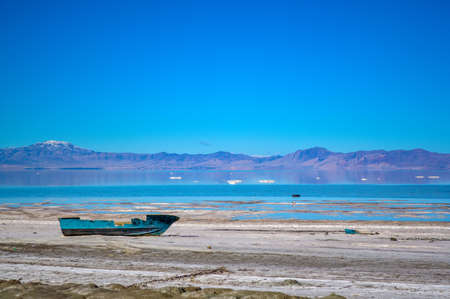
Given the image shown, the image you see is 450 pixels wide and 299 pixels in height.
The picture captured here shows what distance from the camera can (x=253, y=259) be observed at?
19.0m

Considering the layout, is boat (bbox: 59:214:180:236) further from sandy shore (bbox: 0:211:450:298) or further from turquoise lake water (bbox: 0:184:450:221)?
turquoise lake water (bbox: 0:184:450:221)

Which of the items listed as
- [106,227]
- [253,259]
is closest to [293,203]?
[106,227]

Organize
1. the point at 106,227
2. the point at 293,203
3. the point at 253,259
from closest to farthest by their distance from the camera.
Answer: the point at 253,259, the point at 106,227, the point at 293,203

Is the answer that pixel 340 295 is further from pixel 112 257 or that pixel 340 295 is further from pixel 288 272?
pixel 112 257

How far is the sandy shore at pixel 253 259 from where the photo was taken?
45.0 ft

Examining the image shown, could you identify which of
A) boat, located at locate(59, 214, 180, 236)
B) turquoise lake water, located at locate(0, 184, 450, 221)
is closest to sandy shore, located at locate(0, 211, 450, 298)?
boat, located at locate(59, 214, 180, 236)

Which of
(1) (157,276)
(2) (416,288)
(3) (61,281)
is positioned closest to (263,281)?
(1) (157,276)

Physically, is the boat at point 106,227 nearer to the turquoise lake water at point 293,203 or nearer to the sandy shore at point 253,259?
the sandy shore at point 253,259

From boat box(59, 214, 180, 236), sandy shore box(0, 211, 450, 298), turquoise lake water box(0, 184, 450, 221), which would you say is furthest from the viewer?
turquoise lake water box(0, 184, 450, 221)

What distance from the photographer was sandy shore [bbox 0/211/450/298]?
1371cm

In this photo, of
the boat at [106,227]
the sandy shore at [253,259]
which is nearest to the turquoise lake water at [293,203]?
the sandy shore at [253,259]

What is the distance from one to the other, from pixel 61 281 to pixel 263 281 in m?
6.32

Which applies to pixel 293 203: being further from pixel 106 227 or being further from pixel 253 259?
pixel 253 259

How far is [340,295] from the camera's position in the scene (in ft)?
38.5
